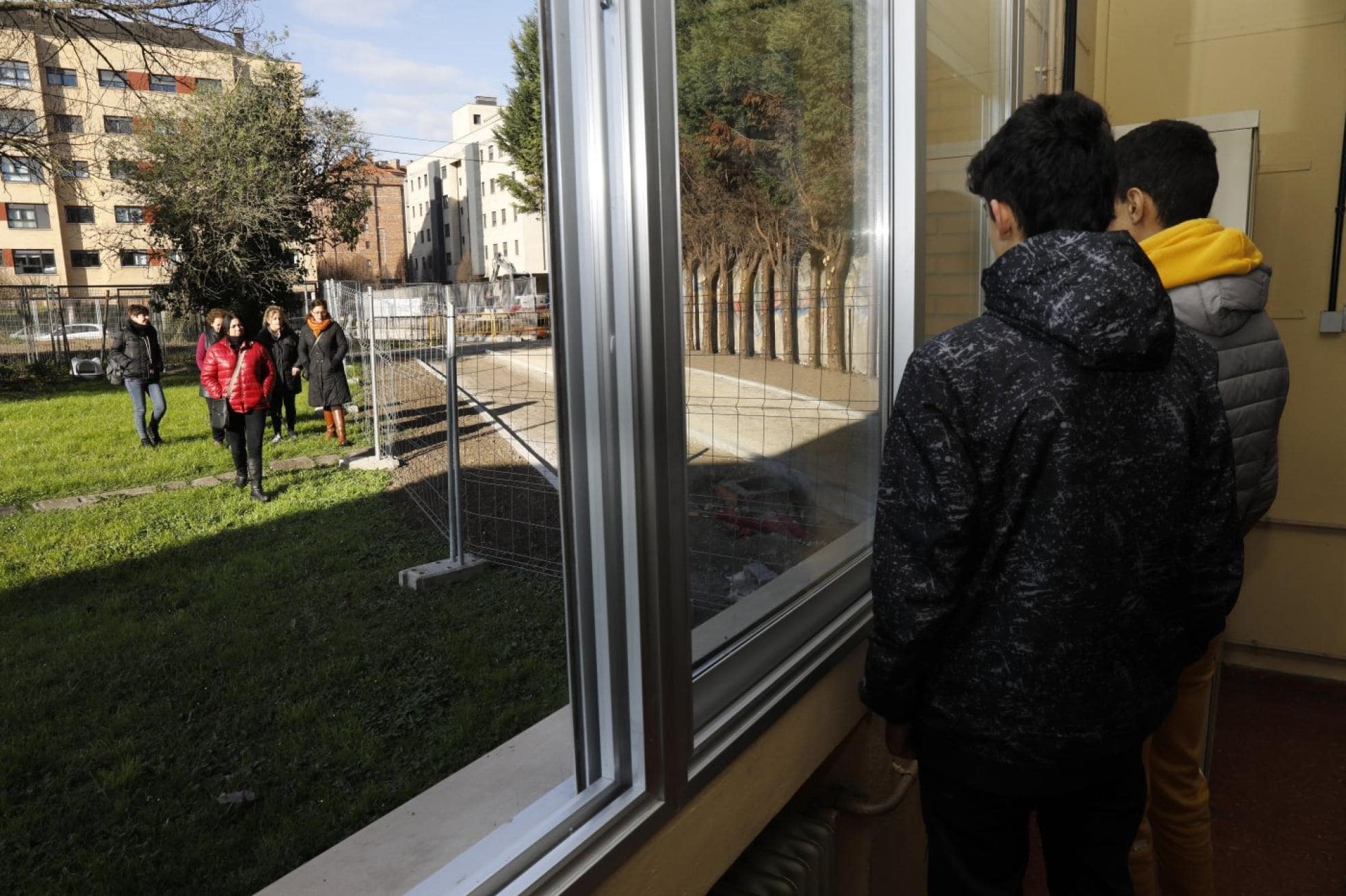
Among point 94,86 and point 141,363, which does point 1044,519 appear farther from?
point 94,86

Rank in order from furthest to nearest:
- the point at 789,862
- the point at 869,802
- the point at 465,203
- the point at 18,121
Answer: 1. the point at 18,121
2. the point at 465,203
3. the point at 869,802
4. the point at 789,862

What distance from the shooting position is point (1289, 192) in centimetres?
351

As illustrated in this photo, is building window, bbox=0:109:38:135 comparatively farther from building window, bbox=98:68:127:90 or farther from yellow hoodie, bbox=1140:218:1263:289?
yellow hoodie, bbox=1140:218:1263:289

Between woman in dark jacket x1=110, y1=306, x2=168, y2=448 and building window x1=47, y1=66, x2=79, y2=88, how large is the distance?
405 centimetres

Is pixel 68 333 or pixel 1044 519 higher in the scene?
pixel 1044 519

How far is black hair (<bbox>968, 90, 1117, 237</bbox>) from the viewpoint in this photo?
49.3 inches

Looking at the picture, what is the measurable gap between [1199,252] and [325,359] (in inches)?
338

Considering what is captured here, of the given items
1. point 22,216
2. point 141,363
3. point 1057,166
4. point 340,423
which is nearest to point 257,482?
point 340,423

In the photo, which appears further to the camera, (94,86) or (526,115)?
(94,86)

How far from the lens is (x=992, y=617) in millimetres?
1239

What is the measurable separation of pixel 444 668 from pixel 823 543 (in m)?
2.64

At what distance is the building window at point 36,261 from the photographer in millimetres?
27156

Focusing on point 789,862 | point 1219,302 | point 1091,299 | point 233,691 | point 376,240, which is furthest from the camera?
point 376,240

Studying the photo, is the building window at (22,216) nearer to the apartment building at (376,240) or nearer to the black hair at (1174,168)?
the apartment building at (376,240)
